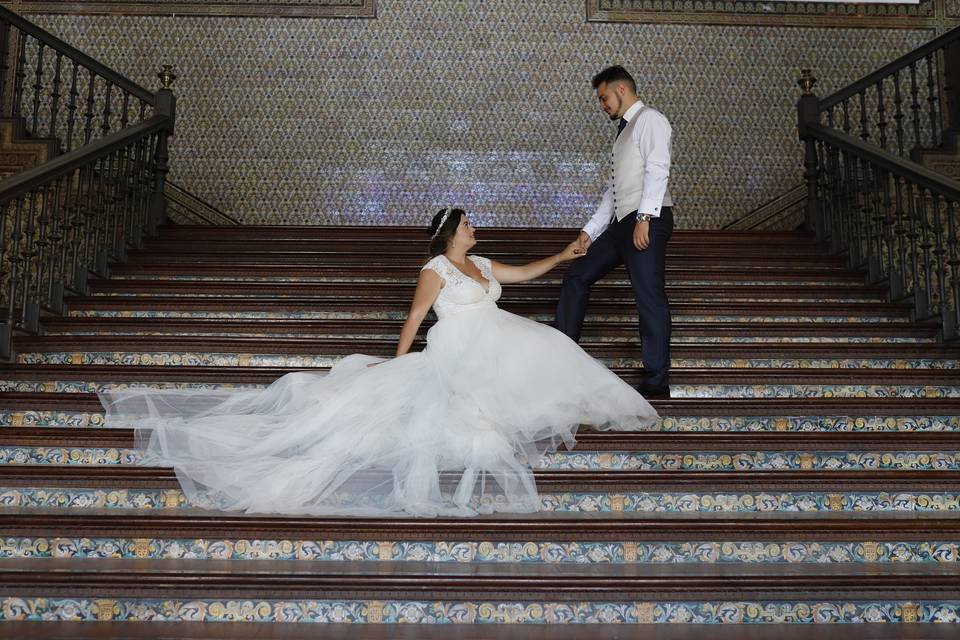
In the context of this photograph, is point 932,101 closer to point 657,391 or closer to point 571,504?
point 657,391

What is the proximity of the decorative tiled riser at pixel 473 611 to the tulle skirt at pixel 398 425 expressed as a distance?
0.46 metres

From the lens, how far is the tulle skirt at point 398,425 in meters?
3.46

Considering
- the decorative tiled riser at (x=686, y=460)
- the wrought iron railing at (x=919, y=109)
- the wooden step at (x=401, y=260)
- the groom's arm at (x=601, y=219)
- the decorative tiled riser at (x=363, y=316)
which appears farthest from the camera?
the wrought iron railing at (x=919, y=109)

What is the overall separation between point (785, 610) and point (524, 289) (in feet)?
10.3

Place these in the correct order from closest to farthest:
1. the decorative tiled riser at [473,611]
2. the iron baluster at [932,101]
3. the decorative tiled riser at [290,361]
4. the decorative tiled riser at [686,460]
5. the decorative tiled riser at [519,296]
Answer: the decorative tiled riser at [473,611], the decorative tiled riser at [686,460], the decorative tiled riser at [290,361], the decorative tiled riser at [519,296], the iron baluster at [932,101]

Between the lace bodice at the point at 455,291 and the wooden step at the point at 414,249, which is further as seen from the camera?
the wooden step at the point at 414,249

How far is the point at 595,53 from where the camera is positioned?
902 centimetres

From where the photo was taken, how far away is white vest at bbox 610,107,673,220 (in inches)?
182

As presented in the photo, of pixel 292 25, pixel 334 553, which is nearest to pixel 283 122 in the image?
pixel 292 25

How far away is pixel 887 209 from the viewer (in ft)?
18.6

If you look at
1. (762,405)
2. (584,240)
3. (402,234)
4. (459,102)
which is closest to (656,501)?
(762,405)

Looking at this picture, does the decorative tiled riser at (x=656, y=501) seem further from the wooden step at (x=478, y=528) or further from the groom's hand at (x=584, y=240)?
the groom's hand at (x=584, y=240)

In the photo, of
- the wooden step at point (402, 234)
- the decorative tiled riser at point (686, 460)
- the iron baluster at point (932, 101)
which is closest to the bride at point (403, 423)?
the decorative tiled riser at point (686, 460)

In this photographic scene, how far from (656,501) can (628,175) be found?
179cm
